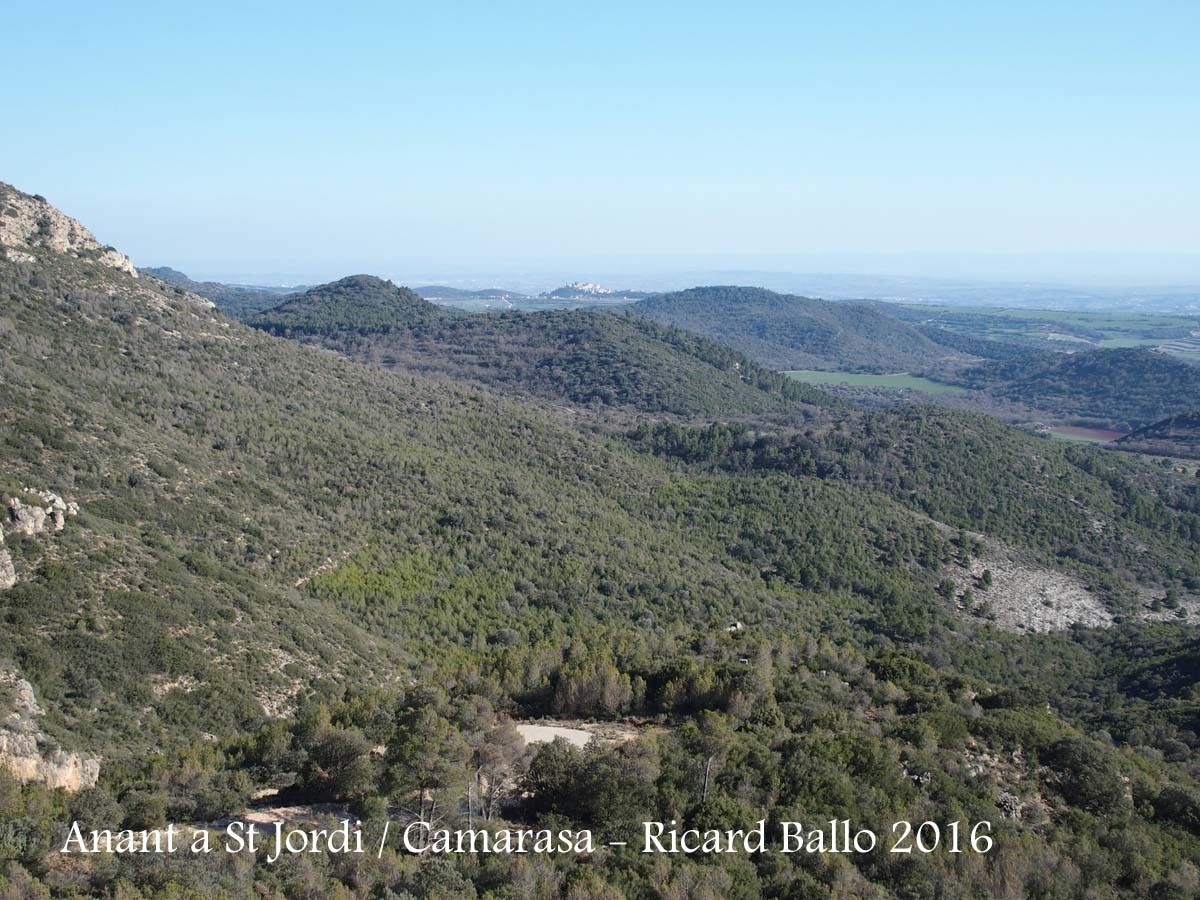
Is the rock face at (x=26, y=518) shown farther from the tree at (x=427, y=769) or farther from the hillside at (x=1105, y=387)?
the hillside at (x=1105, y=387)

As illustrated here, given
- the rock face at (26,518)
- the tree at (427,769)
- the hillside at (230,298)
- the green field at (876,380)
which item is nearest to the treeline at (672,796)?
the tree at (427,769)

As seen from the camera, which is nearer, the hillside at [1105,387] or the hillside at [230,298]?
the hillside at [1105,387]

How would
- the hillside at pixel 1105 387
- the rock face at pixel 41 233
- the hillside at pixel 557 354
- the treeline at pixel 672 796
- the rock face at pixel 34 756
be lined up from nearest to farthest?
the treeline at pixel 672 796, the rock face at pixel 34 756, the rock face at pixel 41 233, the hillside at pixel 557 354, the hillside at pixel 1105 387

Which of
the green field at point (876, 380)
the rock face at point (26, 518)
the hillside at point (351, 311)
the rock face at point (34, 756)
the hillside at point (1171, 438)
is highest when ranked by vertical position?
the hillside at point (351, 311)

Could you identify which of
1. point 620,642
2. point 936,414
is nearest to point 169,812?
point 620,642

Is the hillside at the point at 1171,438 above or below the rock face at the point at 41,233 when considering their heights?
below

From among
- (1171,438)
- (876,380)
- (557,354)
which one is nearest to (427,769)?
(1171,438)

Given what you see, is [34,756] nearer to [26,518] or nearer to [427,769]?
[427,769]

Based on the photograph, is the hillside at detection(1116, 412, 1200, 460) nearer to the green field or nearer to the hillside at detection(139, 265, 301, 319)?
the green field

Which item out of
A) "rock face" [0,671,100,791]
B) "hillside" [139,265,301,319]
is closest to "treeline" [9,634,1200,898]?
"rock face" [0,671,100,791]
